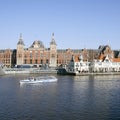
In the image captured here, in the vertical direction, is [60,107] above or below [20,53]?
below

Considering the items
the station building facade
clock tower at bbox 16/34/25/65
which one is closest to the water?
the station building facade

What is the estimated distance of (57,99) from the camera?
160 ft

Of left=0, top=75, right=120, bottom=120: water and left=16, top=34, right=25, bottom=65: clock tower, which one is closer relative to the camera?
left=0, top=75, right=120, bottom=120: water

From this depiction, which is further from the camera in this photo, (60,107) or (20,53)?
(20,53)

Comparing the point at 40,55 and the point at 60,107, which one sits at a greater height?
the point at 40,55

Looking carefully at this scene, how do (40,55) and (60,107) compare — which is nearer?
(60,107)

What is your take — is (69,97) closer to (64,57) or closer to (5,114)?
(5,114)

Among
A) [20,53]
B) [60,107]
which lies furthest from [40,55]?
[60,107]

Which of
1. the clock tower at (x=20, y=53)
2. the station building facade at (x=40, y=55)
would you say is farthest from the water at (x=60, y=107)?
the clock tower at (x=20, y=53)

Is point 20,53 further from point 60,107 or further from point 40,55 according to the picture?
point 60,107

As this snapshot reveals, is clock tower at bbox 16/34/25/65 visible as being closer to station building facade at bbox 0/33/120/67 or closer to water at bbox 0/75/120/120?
station building facade at bbox 0/33/120/67

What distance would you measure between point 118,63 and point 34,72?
37.7 m

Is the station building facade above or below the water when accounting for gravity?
above

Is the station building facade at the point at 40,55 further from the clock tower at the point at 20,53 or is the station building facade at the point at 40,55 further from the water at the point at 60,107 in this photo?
the water at the point at 60,107
